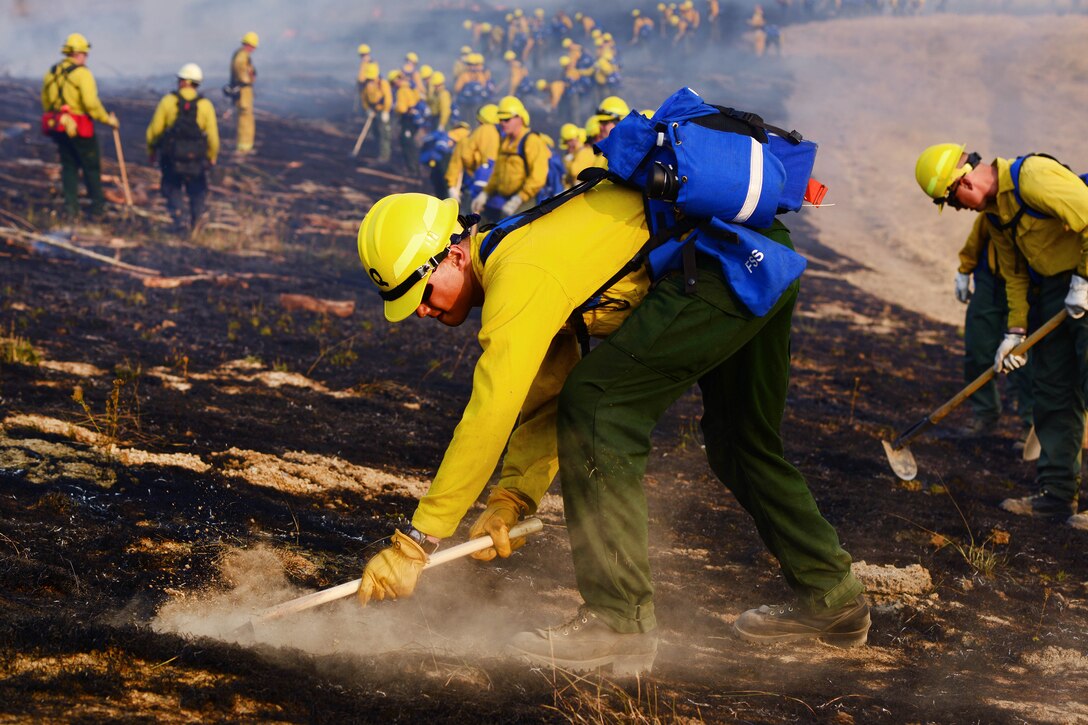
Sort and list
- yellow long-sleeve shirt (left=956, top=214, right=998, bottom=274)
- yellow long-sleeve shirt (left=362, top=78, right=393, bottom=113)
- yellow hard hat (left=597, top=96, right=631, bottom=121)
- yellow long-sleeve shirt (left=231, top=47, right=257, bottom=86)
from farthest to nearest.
→ 1. yellow long-sleeve shirt (left=362, top=78, right=393, bottom=113)
2. yellow long-sleeve shirt (left=231, top=47, right=257, bottom=86)
3. yellow hard hat (left=597, top=96, right=631, bottom=121)
4. yellow long-sleeve shirt (left=956, top=214, right=998, bottom=274)

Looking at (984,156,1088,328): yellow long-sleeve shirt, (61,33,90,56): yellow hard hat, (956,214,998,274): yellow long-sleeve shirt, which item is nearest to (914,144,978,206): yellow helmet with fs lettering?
(984,156,1088,328): yellow long-sleeve shirt

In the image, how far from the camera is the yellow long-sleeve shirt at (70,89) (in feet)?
36.8

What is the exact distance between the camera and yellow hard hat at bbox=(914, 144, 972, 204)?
5086 millimetres

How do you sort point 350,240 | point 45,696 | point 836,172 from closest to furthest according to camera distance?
1. point 45,696
2. point 350,240
3. point 836,172

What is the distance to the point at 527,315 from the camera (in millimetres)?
2686

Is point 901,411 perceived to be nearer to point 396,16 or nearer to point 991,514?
point 991,514

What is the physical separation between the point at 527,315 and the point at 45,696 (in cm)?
150

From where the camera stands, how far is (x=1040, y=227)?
501 cm

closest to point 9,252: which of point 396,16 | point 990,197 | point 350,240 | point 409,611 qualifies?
point 350,240

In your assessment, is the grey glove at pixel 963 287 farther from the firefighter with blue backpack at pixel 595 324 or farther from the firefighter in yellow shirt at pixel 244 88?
the firefighter in yellow shirt at pixel 244 88

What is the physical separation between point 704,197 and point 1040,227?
117 inches

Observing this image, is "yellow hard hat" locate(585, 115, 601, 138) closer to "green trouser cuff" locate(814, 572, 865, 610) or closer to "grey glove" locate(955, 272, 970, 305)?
"grey glove" locate(955, 272, 970, 305)

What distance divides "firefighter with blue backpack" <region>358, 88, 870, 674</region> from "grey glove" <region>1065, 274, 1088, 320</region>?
7.91 ft

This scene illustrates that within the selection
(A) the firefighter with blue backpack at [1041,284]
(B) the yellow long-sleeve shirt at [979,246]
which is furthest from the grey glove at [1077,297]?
(B) the yellow long-sleeve shirt at [979,246]
